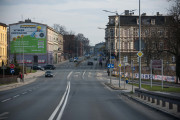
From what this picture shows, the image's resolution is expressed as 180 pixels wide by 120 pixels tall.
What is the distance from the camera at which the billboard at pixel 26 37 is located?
8344 centimetres

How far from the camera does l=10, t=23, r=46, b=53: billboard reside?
274 ft

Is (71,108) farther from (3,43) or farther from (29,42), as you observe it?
(29,42)

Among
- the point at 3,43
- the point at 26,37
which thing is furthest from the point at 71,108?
the point at 26,37

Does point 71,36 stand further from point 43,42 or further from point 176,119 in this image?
point 176,119

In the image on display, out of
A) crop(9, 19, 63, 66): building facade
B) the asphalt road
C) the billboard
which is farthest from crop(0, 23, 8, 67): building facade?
the asphalt road

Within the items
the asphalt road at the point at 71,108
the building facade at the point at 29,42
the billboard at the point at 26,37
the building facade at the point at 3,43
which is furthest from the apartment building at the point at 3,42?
the asphalt road at the point at 71,108

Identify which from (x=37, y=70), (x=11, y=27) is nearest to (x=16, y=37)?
(x=11, y=27)

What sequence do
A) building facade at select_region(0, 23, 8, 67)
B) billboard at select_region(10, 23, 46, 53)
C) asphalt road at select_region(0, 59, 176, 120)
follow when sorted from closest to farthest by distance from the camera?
asphalt road at select_region(0, 59, 176, 120) < building facade at select_region(0, 23, 8, 67) < billboard at select_region(10, 23, 46, 53)

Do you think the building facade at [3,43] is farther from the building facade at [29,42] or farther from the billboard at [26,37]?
the billboard at [26,37]

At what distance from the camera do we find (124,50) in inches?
3093

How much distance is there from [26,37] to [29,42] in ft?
6.15

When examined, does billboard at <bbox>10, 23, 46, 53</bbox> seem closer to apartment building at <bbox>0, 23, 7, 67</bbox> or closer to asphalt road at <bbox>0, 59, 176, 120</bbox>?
apartment building at <bbox>0, 23, 7, 67</bbox>

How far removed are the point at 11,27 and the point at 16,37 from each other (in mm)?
3577

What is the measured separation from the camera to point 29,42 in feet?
276
